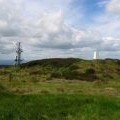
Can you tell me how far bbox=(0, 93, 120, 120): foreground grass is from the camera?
67.2ft

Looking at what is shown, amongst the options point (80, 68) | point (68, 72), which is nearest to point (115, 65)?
point (80, 68)

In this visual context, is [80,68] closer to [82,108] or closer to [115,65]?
[115,65]

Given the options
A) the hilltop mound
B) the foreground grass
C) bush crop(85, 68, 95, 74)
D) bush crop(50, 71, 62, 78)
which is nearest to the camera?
the foreground grass

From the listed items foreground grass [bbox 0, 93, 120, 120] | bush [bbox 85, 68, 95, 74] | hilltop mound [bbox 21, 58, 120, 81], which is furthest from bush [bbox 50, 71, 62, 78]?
foreground grass [bbox 0, 93, 120, 120]

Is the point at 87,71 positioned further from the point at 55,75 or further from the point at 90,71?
the point at 55,75

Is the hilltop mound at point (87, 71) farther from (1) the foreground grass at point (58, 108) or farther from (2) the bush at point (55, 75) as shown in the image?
(1) the foreground grass at point (58, 108)

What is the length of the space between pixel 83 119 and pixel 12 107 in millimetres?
5535

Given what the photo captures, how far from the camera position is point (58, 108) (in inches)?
944

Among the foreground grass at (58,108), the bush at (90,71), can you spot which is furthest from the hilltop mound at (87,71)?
the foreground grass at (58,108)

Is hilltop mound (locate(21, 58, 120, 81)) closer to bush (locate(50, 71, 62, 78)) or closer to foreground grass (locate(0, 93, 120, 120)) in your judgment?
bush (locate(50, 71, 62, 78))

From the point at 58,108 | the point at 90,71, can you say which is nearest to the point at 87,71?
the point at 90,71

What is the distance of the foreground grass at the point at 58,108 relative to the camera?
20.5 metres

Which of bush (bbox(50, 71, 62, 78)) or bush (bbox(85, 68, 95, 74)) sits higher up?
bush (bbox(85, 68, 95, 74))

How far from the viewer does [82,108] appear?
23875 mm
